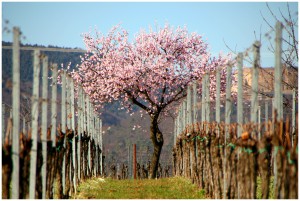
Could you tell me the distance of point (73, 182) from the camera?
14906 millimetres

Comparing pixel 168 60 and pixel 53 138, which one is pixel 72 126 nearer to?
pixel 53 138

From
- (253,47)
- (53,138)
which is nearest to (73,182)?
(53,138)

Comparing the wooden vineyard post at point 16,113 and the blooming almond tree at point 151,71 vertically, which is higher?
the blooming almond tree at point 151,71

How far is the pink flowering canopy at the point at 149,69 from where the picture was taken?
31.0 metres

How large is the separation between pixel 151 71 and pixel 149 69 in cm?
16

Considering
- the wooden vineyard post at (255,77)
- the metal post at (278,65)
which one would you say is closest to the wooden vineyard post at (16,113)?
the metal post at (278,65)

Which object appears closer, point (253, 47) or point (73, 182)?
point (253, 47)

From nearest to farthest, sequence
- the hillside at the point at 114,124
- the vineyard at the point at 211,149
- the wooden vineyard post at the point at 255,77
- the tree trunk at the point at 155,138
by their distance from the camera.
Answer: the vineyard at the point at 211,149 → the wooden vineyard post at the point at 255,77 → the tree trunk at the point at 155,138 → the hillside at the point at 114,124

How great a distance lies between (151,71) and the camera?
31.3m

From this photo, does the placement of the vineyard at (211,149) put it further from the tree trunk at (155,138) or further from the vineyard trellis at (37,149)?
the tree trunk at (155,138)

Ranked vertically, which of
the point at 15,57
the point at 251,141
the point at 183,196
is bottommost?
the point at 183,196

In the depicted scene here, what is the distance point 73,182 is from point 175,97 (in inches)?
631

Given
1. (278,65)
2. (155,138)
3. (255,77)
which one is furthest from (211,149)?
(155,138)

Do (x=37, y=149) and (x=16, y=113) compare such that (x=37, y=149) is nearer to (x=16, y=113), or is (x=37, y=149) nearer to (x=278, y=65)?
(x=16, y=113)
